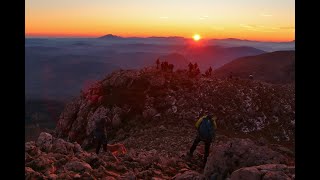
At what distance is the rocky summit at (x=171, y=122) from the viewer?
11523 mm

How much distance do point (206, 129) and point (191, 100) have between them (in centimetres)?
1505

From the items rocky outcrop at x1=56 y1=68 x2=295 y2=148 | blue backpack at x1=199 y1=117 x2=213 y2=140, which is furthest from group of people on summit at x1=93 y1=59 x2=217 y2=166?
rocky outcrop at x1=56 y1=68 x2=295 y2=148

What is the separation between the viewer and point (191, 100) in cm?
2920

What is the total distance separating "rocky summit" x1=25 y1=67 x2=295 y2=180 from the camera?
1152 cm

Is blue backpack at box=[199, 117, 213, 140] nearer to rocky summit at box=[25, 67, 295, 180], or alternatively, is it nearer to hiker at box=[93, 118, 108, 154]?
rocky summit at box=[25, 67, 295, 180]

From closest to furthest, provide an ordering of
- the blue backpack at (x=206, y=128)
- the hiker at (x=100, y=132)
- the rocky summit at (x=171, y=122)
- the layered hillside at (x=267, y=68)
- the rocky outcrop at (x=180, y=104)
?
the rocky summit at (x=171, y=122) → the blue backpack at (x=206, y=128) → the hiker at (x=100, y=132) → the rocky outcrop at (x=180, y=104) → the layered hillside at (x=267, y=68)

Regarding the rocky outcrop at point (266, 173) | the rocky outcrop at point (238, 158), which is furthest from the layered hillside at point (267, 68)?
the rocky outcrop at point (266, 173)

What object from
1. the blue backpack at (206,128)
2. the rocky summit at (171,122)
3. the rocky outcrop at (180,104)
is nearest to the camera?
the rocky summit at (171,122)

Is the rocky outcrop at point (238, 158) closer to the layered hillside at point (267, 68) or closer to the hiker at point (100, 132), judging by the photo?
the hiker at point (100, 132)

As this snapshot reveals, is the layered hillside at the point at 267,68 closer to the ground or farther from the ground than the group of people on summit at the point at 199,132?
farther from the ground

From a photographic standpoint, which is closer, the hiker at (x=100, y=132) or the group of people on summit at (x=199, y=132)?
the group of people on summit at (x=199, y=132)

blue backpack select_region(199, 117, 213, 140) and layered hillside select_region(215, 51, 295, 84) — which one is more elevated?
layered hillside select_region(215, 51, 295, 84)
